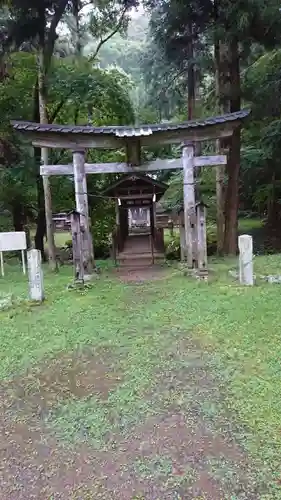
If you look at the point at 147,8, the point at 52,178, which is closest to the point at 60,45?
the point at 147,8

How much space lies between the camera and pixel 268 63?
11.2m

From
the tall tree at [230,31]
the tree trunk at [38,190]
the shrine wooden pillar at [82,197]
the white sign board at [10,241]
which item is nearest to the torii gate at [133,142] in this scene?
the shrine wooden pillar at [82,197]

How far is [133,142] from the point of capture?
28.6ft

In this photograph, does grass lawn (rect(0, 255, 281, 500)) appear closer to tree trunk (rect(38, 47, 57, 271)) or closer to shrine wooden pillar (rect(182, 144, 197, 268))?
shrine wooden pillar (rect(182, 144, 197, 268))

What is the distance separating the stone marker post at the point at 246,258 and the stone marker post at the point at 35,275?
10.7 ft

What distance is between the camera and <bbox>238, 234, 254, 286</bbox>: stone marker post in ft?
21.5

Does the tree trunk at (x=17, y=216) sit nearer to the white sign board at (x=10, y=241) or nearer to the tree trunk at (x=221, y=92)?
the white sign board at (x=10, y=241)

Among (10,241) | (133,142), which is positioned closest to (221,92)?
(133,142)

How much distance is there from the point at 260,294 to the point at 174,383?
9.12 feet

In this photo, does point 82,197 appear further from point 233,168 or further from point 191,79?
point 191,79

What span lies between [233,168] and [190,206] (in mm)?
3249

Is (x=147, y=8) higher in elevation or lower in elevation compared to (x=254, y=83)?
higher

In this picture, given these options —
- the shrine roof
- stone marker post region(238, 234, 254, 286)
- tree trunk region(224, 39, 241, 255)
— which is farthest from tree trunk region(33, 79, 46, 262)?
stone marker post region(238, 234, 254, 286)

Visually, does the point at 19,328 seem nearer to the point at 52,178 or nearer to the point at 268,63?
the point at 52,178
